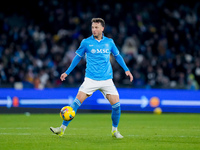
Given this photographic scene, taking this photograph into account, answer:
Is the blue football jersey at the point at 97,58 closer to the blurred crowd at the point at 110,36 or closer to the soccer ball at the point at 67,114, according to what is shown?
the soccer ball at the point at 67,114

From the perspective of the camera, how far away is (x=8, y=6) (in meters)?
22.9

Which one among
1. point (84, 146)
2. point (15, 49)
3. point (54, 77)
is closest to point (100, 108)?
point (54, 77)

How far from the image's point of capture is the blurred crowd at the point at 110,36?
18375mm

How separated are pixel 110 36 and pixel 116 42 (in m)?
0.46

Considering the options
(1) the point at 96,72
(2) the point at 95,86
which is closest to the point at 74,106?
(2) the point at 95,86

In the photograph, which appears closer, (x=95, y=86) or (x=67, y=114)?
(x=67, y=114)

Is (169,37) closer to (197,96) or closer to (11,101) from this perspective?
(197,96)

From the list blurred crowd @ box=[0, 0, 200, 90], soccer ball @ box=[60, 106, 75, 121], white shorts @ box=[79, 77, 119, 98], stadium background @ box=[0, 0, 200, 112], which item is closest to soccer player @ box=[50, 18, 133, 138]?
white shorts @ box=[79, 77, 119, 98]

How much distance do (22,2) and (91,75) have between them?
15697mm

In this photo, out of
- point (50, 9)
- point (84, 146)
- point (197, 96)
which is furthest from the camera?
point (50, 9)

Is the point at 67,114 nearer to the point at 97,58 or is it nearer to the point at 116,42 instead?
the point at 97,58

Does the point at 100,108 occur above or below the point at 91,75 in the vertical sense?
below

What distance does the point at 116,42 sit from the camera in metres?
20.6

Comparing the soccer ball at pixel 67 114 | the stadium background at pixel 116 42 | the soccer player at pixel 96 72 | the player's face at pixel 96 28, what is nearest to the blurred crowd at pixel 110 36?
the stadium background at pixel 116 42
